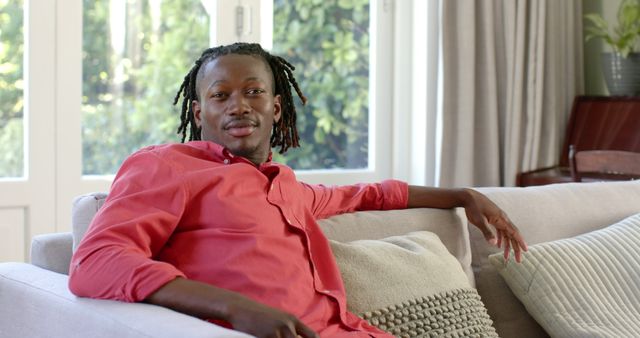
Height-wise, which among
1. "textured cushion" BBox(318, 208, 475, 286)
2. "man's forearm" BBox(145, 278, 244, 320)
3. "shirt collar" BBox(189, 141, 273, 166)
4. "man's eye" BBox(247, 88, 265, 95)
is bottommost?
"man's forearm" BBox(145, 278, 244, 320)

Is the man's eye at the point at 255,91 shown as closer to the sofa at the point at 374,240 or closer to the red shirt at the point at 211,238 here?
the red shirt at the point at 211,238

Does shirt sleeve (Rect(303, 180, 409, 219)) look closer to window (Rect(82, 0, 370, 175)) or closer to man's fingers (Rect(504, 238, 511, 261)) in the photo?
man's fingers (Rect(504, 238, 511, 261))

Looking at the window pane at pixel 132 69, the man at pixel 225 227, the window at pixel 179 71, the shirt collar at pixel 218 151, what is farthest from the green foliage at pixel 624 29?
the shirt collar at pixel 218 151

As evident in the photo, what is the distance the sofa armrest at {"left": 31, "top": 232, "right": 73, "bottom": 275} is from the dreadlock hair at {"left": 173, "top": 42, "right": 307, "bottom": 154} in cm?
36

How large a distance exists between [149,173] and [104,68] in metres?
1.99

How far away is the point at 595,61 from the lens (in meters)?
4.77

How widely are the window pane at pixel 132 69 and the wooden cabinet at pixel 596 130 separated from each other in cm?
153

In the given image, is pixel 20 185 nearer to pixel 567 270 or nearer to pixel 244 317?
pixel 567 270

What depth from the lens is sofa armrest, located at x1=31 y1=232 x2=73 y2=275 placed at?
6.47 ft

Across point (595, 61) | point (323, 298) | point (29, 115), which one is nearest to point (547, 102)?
point (595, 61)

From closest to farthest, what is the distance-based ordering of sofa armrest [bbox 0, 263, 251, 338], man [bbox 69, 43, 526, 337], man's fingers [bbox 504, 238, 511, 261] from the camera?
sofa armrest [bbox 0, 263, 251, 338], man [bbox 69, 43, 526, 337], man's fingers [bbox 504, 238, 511, 261]

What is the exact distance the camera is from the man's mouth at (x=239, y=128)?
1.94 m

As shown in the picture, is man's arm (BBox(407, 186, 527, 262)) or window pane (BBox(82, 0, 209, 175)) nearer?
man's arm (BBox(407, 186, 527, 262))

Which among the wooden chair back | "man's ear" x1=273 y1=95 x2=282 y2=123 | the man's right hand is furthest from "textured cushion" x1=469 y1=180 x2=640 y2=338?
the man's right hand
